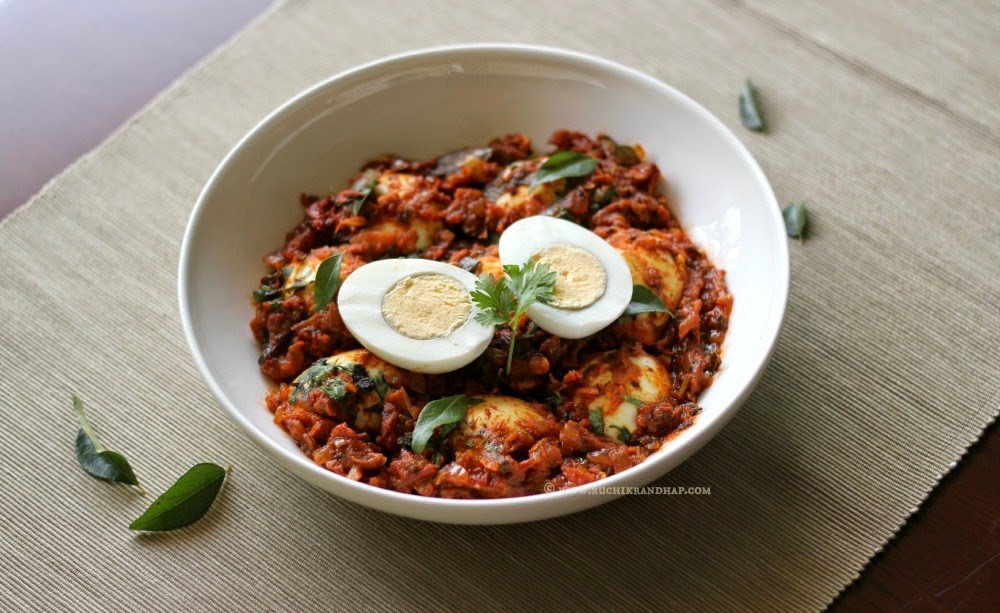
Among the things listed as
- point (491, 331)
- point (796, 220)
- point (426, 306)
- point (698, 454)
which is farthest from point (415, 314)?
point (796, 220)

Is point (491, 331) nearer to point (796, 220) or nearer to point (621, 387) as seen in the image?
point (621, 387)

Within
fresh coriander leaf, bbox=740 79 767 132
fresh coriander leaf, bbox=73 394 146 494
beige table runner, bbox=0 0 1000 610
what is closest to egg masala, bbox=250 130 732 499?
beige table runner, bbox=0 0 1000 610

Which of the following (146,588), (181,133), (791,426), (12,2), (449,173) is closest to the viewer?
(146,588)

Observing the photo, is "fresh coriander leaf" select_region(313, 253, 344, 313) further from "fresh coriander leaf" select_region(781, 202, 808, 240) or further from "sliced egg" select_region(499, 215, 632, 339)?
"fresh coriander leaf" select_region(781, 202, 808, 240)

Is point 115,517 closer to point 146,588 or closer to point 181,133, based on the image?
point 146,588

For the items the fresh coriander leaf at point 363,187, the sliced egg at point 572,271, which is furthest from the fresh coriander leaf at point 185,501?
the sliced egg at point 572,271

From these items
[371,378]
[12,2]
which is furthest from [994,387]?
[12,2]
